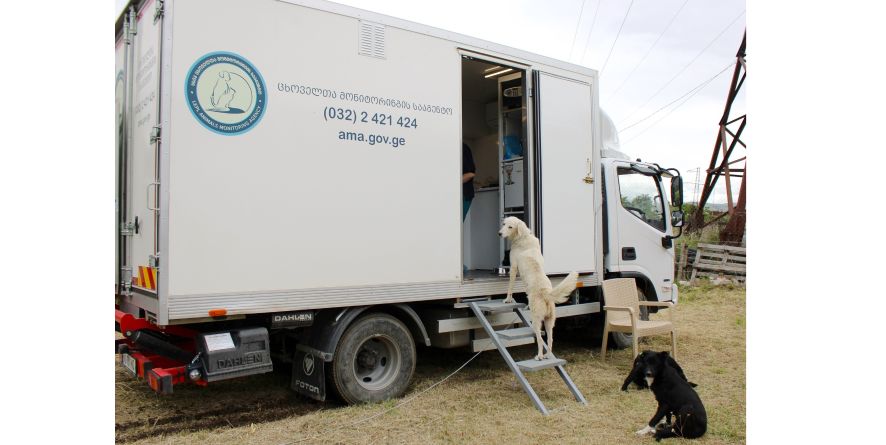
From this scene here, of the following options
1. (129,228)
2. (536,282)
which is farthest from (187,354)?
(536,282)

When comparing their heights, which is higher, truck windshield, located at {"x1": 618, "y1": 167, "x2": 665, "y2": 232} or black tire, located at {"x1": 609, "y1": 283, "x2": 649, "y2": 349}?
truck windshield, located at {"x1": 618, "y1": 167, "x2": 665, "y2": 232}

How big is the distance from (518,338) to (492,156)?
3.05m

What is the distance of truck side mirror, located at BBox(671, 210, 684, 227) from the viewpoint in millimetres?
7352

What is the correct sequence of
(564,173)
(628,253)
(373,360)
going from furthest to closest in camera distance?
1. (628,253)
2. (564,173)
3. (373,360)

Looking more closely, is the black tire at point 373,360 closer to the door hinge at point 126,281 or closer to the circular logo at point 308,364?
the circular logo at point 308,364

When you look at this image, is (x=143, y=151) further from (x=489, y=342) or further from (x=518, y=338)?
(x=518, y=338)

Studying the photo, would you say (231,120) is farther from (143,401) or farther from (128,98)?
(143,401)

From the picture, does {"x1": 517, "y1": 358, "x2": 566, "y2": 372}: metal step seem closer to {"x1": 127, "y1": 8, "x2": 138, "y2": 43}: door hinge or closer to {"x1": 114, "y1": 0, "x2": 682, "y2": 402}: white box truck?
{"x1": 114, "y1": 0, "x2": 682, "y2": 402}: white box truck

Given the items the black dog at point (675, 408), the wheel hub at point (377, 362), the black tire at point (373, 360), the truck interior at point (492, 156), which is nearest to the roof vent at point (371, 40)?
the truck interior at point (492, 156)

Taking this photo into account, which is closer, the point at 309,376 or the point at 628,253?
the point at 309,376

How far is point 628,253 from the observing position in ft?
22.8

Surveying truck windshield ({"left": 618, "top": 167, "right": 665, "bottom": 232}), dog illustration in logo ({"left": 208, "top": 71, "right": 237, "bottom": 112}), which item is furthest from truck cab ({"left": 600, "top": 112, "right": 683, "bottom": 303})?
dog illustration in logo ({"left": 208, "top": 71, "right": 237, "bottom": 112})

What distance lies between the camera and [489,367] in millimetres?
6148

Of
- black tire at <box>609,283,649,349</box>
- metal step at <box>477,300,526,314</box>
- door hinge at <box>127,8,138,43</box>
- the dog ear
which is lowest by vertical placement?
black tire at <box>609,283,649,349</box>
